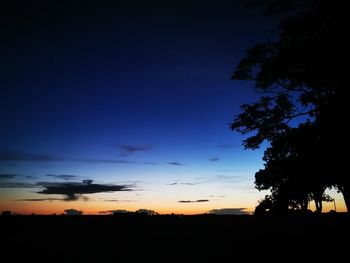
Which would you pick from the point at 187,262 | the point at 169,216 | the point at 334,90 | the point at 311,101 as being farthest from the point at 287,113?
the point at 169,216

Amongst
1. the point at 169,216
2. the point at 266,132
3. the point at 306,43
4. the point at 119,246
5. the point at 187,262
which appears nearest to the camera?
the point at 187,262

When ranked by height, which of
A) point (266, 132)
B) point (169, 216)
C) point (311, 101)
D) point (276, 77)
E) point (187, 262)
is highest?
point (276, 77)

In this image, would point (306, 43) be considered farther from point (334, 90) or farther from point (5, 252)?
point (5, 252)

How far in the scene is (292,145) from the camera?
2036 cm

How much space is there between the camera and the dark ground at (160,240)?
15031 millimetres

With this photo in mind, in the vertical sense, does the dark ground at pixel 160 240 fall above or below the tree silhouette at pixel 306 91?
below

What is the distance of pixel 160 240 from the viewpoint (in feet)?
62.2

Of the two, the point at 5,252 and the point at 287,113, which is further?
the point at 287,113

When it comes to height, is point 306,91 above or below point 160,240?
above

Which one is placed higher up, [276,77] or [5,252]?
[276,77]

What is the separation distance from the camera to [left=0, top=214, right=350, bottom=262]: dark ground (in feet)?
49.3

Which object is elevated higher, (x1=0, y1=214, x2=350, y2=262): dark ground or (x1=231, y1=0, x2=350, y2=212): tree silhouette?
(x1=231, y1=0, x2=350, y2=212): tree silhouette

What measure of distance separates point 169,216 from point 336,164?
14.6m

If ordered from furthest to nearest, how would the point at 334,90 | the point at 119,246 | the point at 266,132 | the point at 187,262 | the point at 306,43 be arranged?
the point at 266,132, the point at 334,90, the point at 306,43, the point at 119,246, the point at 187,262
